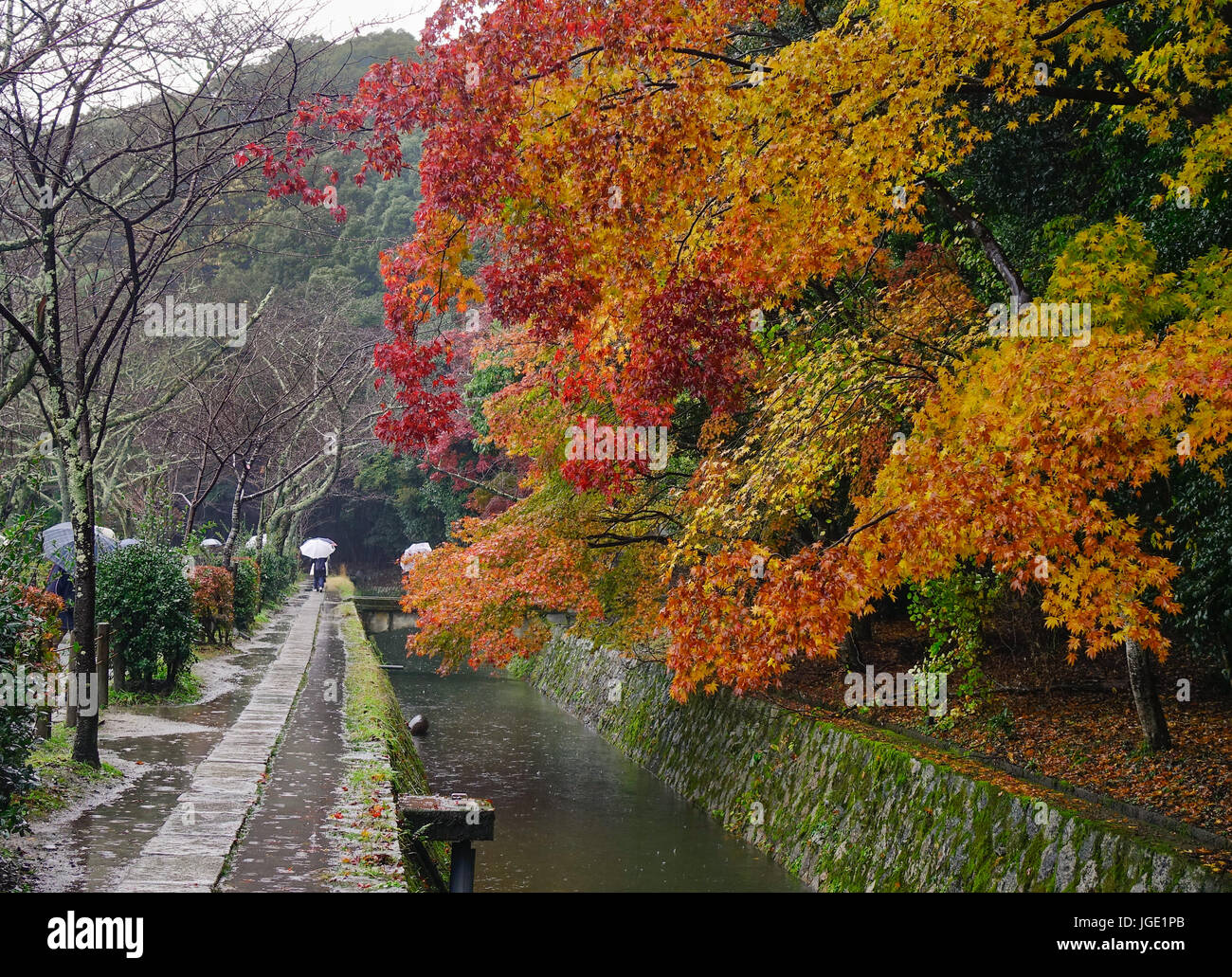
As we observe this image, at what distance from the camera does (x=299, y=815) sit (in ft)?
23.0

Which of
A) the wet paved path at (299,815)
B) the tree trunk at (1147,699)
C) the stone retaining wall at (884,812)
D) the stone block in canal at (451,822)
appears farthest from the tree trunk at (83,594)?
the tree trunk at (1147,699)

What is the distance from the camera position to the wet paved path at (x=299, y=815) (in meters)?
5.61

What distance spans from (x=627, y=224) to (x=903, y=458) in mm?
2654

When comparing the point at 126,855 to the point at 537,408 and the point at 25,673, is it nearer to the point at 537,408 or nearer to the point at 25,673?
the point at 25,673

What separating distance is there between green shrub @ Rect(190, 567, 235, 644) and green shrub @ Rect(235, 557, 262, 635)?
2.19 metres

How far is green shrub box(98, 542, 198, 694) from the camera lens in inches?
468

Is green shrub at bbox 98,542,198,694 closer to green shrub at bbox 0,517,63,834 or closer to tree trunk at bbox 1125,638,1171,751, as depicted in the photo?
green shrub at bbox 0,517,63,834

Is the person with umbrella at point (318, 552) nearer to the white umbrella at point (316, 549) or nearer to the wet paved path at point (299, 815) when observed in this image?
the white umbrella at point (316, 549)

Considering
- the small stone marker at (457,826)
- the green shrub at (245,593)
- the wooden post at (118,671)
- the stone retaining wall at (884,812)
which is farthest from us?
the green shrub at (245,593)

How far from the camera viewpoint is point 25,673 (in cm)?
586

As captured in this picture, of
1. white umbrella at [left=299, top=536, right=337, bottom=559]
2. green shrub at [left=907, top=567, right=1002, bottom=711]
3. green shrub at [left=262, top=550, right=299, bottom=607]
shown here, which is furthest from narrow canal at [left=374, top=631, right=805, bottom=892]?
white umbrella at [left=299, top=536, right=337, bottom=559]

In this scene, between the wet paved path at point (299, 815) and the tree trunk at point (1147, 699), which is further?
the tree trunk at point (1147, 699)

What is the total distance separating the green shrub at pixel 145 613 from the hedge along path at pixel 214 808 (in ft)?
3.70
